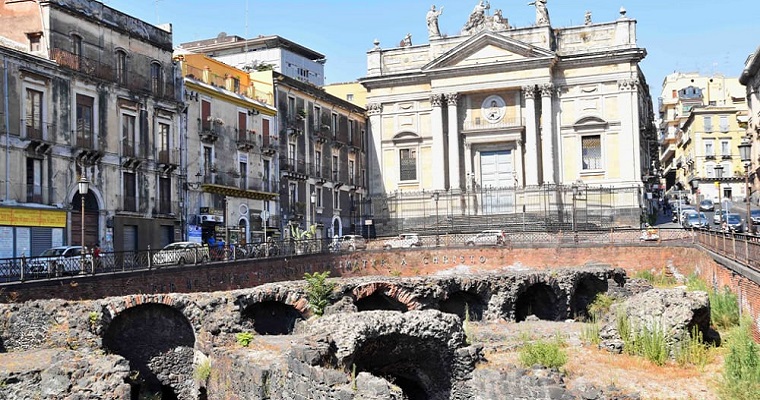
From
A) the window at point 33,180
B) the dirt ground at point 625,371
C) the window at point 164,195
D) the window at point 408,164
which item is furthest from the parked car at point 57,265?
the window at point 408,164

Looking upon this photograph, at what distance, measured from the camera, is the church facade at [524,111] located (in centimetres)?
5709

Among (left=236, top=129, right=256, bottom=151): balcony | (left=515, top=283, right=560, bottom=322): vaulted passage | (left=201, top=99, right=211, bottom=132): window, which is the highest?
(left=201, top=99, right=211, bottom=132): window

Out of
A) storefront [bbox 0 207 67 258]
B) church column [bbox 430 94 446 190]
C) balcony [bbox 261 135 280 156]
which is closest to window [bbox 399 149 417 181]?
church column [bbox 430 94 446 190]

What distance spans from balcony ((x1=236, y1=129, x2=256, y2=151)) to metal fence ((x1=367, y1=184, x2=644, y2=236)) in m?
11.9

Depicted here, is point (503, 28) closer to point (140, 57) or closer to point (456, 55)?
point (456, 55)

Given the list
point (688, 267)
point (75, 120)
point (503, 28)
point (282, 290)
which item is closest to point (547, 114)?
point (503, 28)

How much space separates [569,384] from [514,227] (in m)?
38.0

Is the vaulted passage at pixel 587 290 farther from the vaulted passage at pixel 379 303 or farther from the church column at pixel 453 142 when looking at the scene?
the church column at pixel 453 142

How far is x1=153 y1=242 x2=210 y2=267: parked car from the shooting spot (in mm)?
30562

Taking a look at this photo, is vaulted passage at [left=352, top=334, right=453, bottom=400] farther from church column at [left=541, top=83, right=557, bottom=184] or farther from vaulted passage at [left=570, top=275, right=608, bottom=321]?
church column at [left=541, top=83, right=557, bottom=184]

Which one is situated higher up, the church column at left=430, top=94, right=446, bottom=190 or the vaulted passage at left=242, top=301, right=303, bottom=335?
the church column at left=430, top=94, right=446, bottom=190

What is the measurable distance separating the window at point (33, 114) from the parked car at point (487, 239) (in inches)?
887

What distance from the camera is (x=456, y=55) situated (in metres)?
58.7

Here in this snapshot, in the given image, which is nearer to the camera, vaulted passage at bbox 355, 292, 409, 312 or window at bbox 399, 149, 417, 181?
vaulted passage at bbox 355, 292, 409, 312
